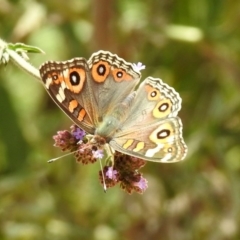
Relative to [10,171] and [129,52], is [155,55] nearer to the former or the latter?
[129,52]

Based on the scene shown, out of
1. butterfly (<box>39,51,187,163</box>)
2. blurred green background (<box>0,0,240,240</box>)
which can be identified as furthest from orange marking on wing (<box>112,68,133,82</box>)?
blurred green background (<box>0,0,240,240</box>)

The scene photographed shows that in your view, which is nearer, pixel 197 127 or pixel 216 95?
pixel 197 127

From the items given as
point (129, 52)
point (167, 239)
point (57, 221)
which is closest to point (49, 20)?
point (129, 52)

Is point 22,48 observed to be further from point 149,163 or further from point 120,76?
point 149,163

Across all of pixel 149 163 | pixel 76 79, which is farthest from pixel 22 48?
pixel 149 163

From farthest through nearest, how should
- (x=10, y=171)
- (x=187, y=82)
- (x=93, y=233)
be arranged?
1. (x=187, y=82)
2. (x=10, y=171)
3. (x=93, y=233)

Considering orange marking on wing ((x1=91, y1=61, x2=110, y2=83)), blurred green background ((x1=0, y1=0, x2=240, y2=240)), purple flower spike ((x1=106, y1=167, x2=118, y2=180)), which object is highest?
blurred green background ((x1=0, y1=0, x2=240, y2=240))

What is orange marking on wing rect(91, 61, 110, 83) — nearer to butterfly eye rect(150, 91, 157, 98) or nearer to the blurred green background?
butterfly eye rect(150, 91, 157, 98)
